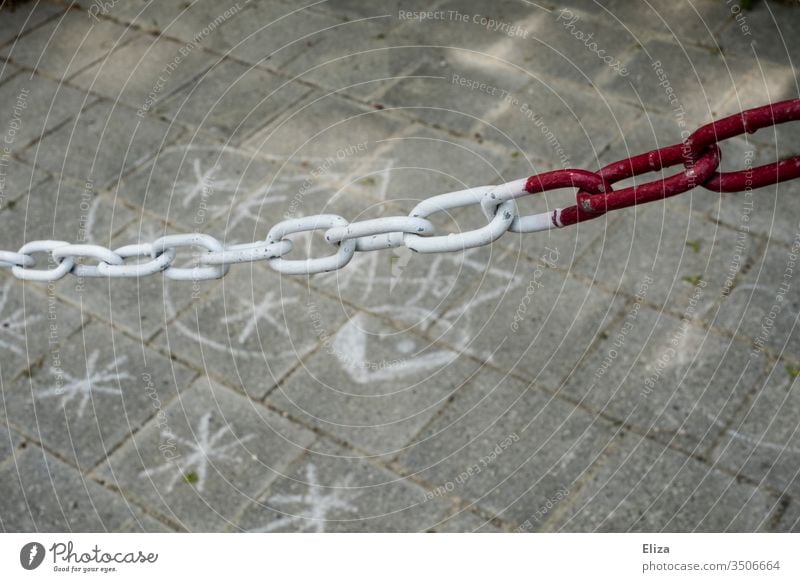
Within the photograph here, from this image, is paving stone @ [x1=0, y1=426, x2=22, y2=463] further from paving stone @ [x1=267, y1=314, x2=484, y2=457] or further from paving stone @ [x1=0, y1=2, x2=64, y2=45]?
paving stone @ [x1=0, y1=2, x2=64, y2=45]

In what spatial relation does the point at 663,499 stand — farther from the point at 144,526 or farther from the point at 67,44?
the point at 67,44

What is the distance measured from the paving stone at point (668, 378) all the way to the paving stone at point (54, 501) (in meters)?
1.68

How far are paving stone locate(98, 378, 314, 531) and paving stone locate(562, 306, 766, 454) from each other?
3.58 ft

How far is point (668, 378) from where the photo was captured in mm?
3549

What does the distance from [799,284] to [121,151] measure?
317 centimetres

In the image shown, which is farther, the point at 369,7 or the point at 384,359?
the point at 369,7

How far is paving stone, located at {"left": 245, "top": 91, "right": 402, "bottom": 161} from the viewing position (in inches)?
183

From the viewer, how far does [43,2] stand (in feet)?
19.8

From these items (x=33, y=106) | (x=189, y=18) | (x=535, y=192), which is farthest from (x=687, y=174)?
(x=189, y=18)

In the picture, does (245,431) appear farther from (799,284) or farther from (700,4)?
(700,4)

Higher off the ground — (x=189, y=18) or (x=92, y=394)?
(x=189, y=18)

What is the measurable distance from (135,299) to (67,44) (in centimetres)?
226

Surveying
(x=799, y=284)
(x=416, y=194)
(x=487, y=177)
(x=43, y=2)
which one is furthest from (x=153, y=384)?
(x=43, y=2)

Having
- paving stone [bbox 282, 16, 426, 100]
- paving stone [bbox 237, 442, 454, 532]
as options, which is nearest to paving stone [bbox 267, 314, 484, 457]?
paving stone [bbox 237, 442, 454, 532]
